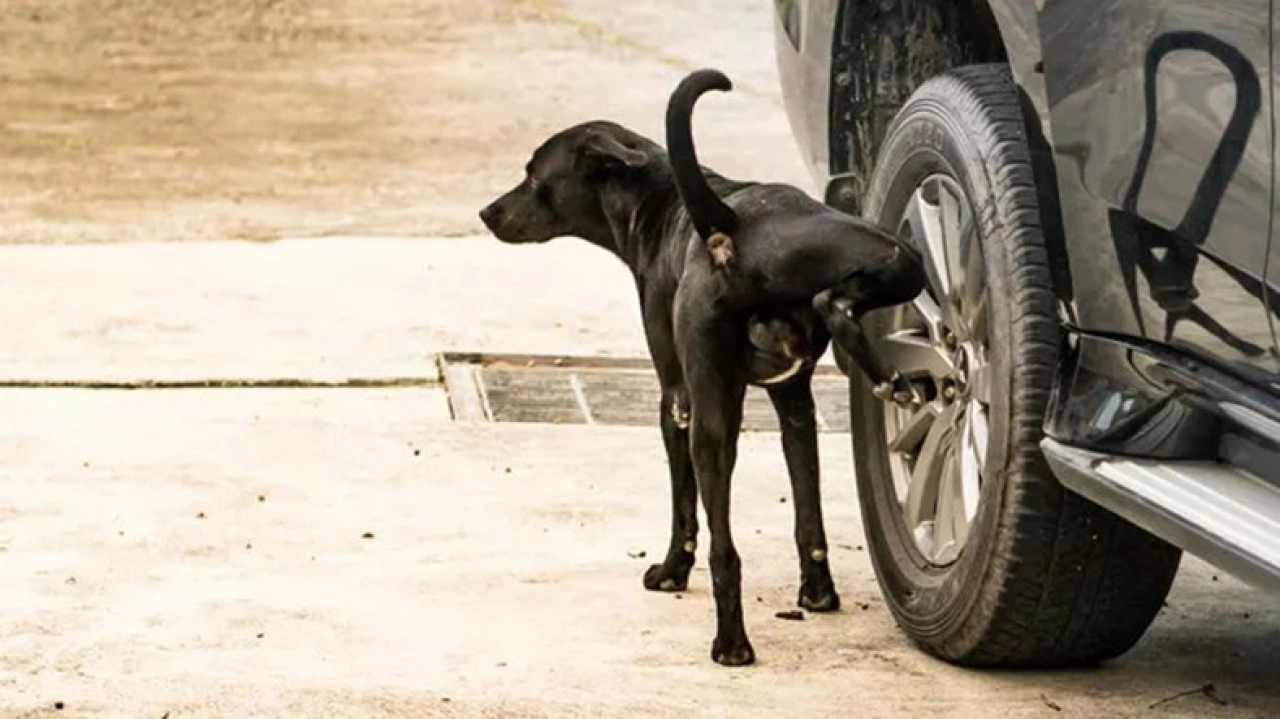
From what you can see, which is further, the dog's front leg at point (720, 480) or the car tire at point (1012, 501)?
the dog's front leg at point (720, 480)

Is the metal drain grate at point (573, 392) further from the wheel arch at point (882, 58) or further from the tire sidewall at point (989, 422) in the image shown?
the tire sidewall at point (989, 422)

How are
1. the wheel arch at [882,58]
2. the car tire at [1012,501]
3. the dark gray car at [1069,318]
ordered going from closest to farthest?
the dark gray car at [1069,318] < the car tire at [1012,501] < the wheel arch at [882,58]

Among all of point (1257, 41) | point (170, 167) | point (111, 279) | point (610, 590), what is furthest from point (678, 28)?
point (1257, 41)

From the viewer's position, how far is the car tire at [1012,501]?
4.75 metres

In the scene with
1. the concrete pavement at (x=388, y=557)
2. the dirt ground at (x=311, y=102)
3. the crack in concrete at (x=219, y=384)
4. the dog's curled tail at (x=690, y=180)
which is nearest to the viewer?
the concrete pavement at (x=388, y=557)

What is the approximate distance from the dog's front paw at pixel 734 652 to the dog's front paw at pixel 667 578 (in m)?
0.63

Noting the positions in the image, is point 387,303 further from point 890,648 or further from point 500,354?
point 890,648

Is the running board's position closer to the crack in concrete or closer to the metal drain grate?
the metal drain grate

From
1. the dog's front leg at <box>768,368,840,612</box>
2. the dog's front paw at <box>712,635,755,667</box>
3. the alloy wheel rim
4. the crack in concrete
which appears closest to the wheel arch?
the alloy wheel rim

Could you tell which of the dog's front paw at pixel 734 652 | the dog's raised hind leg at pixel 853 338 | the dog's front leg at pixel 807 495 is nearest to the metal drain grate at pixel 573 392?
the dog's front leg at pixel 807 495

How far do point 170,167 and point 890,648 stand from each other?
7178mm

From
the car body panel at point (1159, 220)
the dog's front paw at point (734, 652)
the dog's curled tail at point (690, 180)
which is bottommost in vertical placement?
the dog's front paw at point (734, 652)

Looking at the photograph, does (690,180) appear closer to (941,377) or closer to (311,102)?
(941,377)

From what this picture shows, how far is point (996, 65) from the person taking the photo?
5.24m
